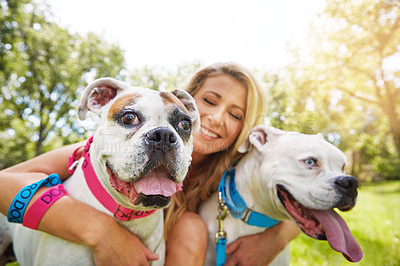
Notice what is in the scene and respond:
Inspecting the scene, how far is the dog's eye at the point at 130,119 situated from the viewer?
5.80ft

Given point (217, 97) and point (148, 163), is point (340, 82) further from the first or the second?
point (148, 163)

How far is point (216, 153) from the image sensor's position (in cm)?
316

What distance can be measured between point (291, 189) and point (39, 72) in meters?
20.4

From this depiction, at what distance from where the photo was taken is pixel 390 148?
29906mm

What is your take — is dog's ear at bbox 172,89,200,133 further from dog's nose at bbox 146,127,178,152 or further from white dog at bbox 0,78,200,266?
dog's nose at bbox 146,127,178,152

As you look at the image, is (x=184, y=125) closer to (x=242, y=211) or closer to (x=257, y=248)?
(x=242, y=211)

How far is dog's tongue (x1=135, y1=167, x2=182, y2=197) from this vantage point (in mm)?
1567

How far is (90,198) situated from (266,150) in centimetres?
158

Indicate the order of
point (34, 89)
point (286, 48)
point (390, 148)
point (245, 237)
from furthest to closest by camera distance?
point (390, 148) → point (34, 89) → point (286, 48) → point (245, 237)

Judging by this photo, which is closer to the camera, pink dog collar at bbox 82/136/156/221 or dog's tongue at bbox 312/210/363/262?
pink dog collar at bbox 82/136/156/221

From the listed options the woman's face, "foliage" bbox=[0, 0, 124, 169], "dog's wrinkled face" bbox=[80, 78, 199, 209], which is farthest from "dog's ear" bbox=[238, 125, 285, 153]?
"foliage" bbox=[0, 0, 124, 169]

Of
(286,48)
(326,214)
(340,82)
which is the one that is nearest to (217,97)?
(326,214)

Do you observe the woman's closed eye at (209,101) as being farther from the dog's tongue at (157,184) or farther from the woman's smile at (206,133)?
the dog's tongue at (157,184)

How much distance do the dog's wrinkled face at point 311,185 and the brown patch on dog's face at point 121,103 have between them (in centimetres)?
127
